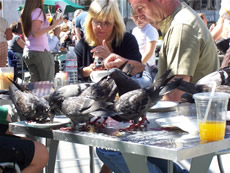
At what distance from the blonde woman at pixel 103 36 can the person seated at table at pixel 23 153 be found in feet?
4.04

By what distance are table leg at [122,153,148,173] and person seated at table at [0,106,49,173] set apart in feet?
2.80

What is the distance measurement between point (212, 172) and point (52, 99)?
245 centimetres

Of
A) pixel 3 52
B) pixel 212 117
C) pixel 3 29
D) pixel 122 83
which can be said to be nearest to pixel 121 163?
pixel 122 83

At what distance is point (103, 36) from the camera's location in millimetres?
4023

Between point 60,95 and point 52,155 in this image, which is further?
point 52,155

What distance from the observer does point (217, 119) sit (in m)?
1.77

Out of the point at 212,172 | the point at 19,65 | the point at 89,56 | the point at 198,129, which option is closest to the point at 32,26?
the point at 89,56

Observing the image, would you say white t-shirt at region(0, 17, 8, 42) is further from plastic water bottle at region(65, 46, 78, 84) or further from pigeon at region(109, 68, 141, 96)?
pigeon at region(109, 68, 141, 96)

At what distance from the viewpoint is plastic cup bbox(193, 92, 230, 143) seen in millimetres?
1765

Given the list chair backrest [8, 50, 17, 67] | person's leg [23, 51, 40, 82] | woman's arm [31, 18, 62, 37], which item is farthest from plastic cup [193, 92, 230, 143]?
chair backrest [8, 50, 17, 67]

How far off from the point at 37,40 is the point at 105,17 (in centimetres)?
209

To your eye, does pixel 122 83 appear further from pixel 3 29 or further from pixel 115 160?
pixel 3 29

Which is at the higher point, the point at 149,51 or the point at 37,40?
the point at 37,40

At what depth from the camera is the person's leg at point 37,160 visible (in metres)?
2.57
